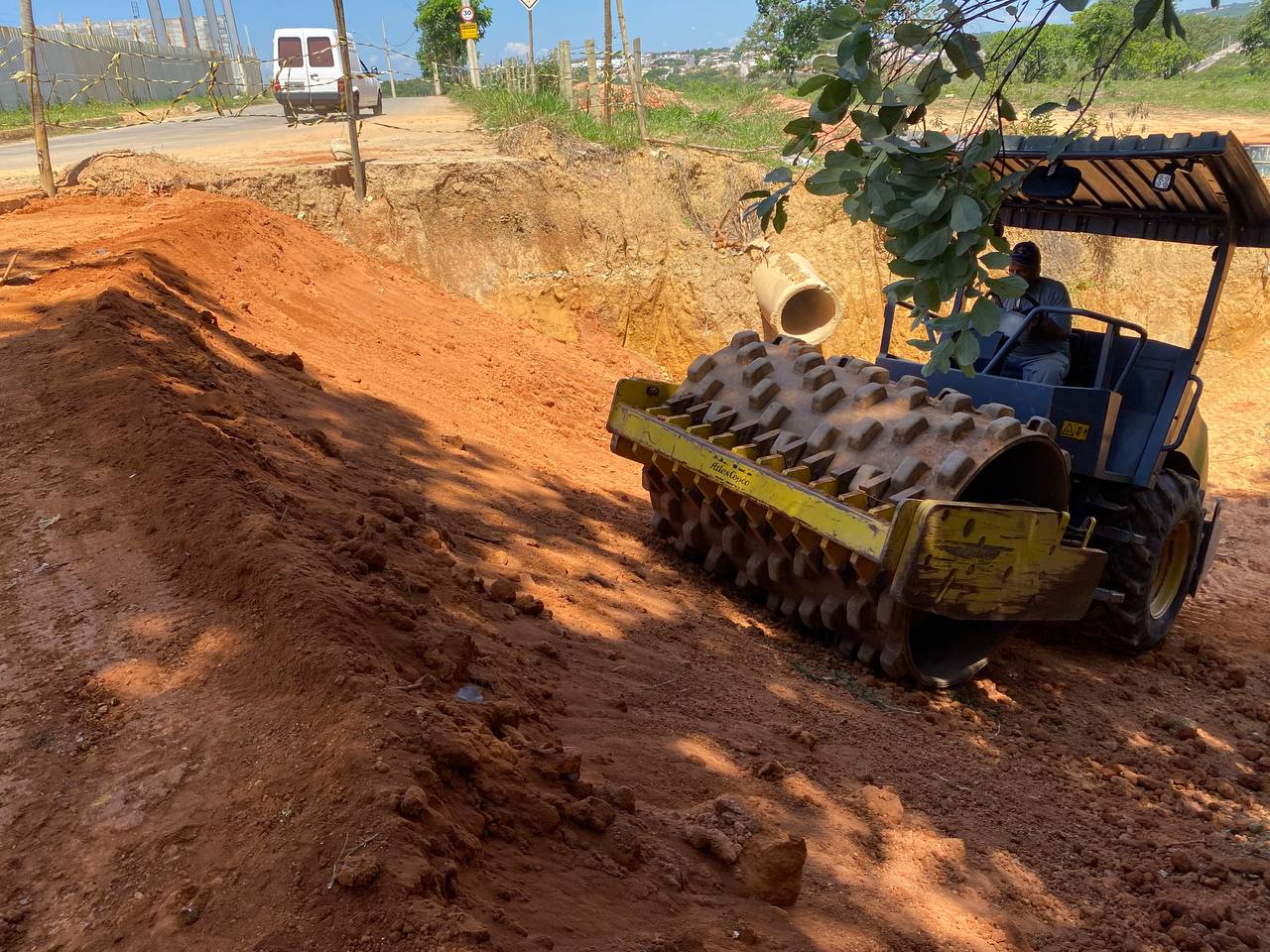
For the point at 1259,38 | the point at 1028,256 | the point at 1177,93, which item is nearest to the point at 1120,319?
the point at 1028,256

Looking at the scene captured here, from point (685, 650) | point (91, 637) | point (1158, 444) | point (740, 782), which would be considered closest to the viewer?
point (91, 637)

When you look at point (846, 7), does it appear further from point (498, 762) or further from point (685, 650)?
point (685, 650)

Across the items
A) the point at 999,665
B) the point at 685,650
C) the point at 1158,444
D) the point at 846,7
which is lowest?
the point at 999,665

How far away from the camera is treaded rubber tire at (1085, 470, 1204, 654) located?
222 inches

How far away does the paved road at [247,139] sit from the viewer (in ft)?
43.1

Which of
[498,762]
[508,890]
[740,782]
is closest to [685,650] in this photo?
[740,782]

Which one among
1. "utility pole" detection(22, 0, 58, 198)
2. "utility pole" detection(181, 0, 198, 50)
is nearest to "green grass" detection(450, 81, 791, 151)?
"utility pole" detection(22, 0, 58, 198)

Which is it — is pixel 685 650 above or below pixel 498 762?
below

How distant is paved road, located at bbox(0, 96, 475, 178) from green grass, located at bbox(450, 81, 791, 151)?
1.92ft

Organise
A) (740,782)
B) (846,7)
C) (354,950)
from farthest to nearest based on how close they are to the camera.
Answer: (740,782) < (846,7) < (354,950)

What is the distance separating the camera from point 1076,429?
536 cm

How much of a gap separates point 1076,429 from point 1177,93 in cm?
2702

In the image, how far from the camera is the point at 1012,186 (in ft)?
8.24

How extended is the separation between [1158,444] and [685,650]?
2.82 metres
